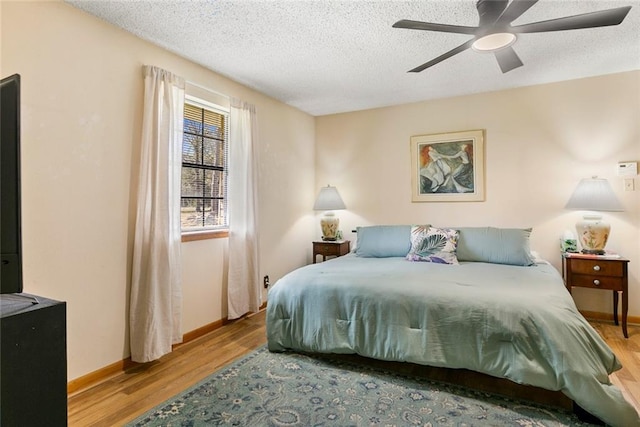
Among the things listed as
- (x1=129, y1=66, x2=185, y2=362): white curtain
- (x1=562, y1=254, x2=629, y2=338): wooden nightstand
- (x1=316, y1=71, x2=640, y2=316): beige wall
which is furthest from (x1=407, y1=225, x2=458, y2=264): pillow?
(x1=129, y1=66, x2=185, y2=362): white curtain

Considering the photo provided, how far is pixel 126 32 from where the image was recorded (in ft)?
7.81

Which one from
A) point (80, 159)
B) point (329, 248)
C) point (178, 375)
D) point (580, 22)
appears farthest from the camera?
point (329, 248)

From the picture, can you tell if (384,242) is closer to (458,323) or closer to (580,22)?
(458,323)

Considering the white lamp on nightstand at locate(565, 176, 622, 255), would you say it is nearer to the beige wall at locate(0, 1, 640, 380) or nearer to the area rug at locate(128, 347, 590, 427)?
the beige wall at locate(0, 1, 640, 380)

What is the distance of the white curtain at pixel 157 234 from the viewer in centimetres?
237

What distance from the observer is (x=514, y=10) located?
5.57 ft

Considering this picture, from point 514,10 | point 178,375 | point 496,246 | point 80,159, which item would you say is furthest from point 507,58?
point 178,375

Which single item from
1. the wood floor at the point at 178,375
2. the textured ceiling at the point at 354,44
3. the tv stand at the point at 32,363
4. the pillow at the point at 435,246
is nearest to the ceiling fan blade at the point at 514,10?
the textured ceiling at the point at 354,44

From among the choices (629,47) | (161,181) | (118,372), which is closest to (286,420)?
(118,372)

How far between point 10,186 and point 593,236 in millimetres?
4073

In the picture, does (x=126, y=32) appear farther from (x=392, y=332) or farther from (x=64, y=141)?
(x=392, y=332)

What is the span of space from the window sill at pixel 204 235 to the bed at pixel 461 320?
2.85 ft

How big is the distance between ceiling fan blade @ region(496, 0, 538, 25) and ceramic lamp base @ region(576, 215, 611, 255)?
7.40 feet

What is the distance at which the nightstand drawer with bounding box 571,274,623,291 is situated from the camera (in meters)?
2.88
